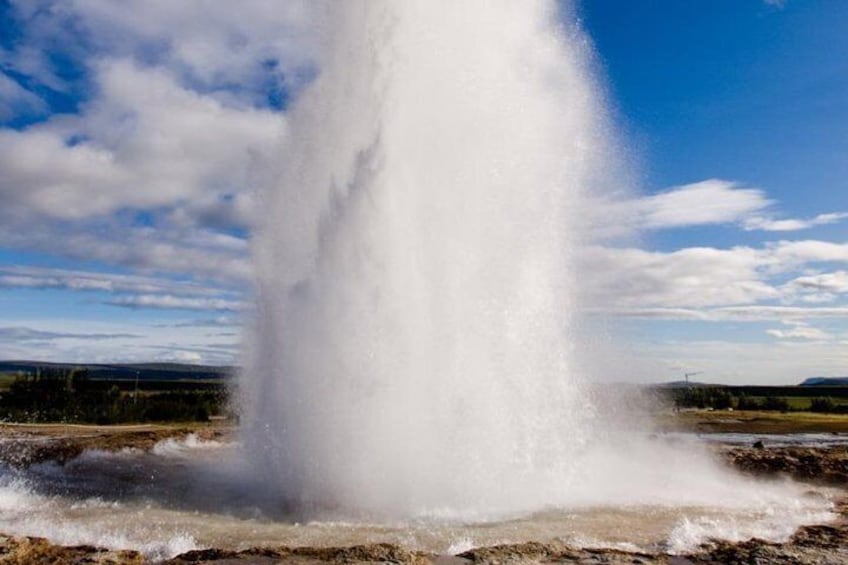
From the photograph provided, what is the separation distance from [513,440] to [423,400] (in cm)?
213

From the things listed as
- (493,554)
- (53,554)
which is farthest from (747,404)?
(53,554)

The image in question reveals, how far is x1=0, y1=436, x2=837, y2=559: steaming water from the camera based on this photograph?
965 centimetres

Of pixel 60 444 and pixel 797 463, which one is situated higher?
pixel 60 444

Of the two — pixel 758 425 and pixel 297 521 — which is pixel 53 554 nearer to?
pixel 297 521

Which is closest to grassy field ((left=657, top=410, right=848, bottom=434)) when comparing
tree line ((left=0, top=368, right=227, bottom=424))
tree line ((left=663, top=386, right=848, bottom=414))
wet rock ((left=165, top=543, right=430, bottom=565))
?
tree line ((left=663, top=386, right=848, bottom=414))

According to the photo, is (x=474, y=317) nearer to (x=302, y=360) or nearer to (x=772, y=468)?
(x=302, y=360)

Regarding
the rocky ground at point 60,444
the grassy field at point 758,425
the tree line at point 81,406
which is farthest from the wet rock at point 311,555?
the grassy field at point 758,425

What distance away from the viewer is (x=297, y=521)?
10758mm

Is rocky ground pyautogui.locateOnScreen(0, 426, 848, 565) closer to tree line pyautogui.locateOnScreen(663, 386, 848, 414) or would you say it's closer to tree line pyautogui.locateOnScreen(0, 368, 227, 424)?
tree line pyautogui.locateOnScreen(0, 368, 227, 424)

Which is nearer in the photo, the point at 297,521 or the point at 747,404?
the point at 297,521

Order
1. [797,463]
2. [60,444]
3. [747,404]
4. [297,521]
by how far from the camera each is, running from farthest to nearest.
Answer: [747,404]
[60,444]
[797,463]
[297,521]

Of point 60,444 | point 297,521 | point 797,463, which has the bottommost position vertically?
point 797,463

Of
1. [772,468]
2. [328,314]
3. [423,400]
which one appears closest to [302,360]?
[328,314]

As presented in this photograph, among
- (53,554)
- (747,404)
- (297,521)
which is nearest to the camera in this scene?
(53,554)
